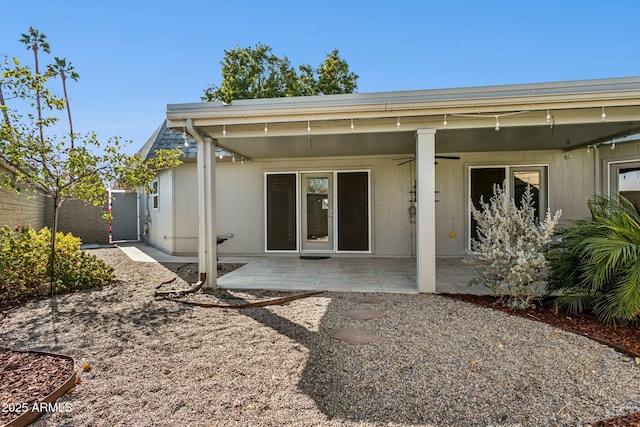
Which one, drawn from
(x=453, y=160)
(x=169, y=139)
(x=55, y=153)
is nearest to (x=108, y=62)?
(x=169, y=139)

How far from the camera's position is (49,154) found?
511cm

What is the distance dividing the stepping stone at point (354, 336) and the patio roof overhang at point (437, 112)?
286 centimetres

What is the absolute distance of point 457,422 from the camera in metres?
2.08

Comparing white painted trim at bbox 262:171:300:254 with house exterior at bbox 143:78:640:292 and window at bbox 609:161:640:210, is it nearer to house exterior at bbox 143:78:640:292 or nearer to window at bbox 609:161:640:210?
house exterior at bbox 143:78:640:292

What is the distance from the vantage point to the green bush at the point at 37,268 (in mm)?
5027

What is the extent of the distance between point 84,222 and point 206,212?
9709mm

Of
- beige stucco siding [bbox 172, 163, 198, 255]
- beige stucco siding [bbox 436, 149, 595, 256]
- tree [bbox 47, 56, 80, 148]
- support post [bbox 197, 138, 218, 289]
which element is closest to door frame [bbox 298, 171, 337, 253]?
beige stucco siding [bbox 436, 149, 595, 256]

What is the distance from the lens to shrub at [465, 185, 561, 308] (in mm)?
4129

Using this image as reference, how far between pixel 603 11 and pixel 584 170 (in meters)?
4.19

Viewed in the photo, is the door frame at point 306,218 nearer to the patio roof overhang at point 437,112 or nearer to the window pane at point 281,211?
the window pane at point 281,211

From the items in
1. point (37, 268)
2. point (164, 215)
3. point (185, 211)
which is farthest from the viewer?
point (164, 215)

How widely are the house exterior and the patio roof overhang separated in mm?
17

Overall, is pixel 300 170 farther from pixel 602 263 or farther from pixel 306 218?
pixel 602 263

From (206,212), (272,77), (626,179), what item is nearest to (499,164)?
(626,179)
